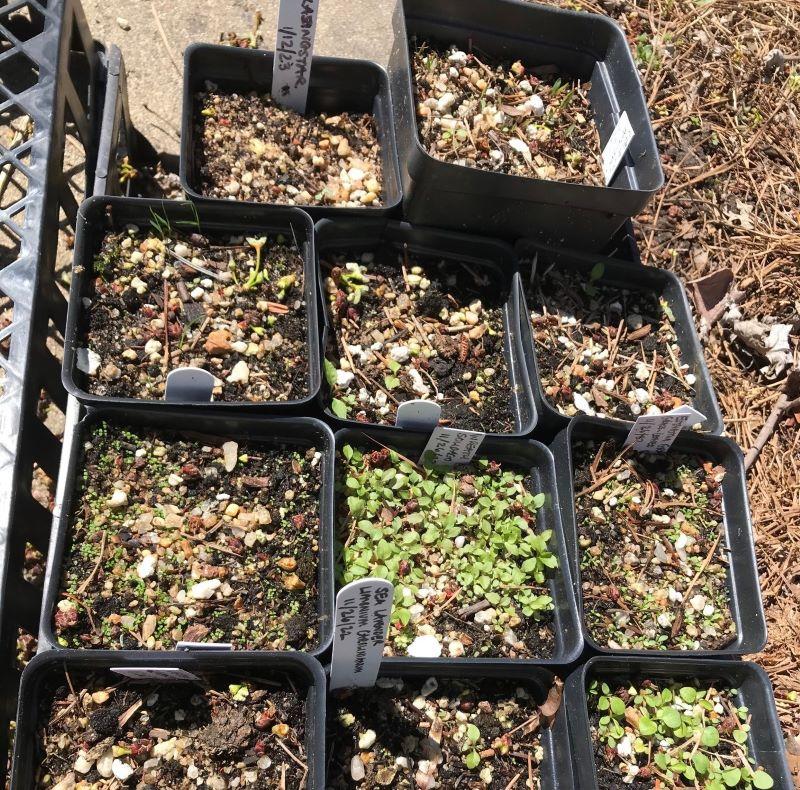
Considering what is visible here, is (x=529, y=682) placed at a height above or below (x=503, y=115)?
below

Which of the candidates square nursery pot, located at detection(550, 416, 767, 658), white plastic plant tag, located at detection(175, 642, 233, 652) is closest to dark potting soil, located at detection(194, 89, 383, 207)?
square nursery pot, located at detection(550, 416, 767, 658)

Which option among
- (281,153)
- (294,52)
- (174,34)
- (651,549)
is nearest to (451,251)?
(281,153)

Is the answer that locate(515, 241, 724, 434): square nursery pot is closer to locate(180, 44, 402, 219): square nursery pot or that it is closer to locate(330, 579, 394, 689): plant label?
locate(180, 44, 402, 219): square nursery pot

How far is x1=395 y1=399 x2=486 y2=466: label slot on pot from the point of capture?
1.69 metres

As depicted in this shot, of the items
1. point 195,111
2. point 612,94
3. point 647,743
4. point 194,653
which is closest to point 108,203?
point 195,111

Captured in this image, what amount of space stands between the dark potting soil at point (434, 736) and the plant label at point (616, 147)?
1.38 metres

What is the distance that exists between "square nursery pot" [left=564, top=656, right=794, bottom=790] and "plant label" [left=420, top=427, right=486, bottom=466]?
54 cm

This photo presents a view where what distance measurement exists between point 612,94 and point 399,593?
61.7 inches

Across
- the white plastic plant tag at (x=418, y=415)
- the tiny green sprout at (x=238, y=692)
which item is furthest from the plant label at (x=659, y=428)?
the tiny green sprout at (x=238, y=692)

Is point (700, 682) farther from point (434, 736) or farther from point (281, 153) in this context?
point (281, 153)

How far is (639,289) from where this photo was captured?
2.16 meters

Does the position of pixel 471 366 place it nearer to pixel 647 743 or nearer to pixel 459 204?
pixel 459 204

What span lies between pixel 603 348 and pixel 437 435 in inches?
24.5

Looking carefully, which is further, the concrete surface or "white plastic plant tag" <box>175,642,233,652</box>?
the concrete surface
